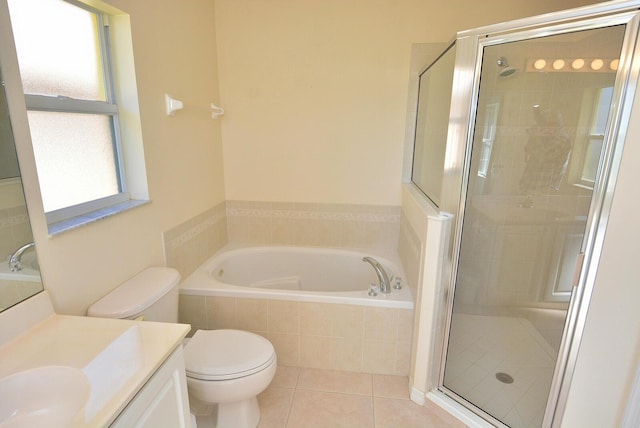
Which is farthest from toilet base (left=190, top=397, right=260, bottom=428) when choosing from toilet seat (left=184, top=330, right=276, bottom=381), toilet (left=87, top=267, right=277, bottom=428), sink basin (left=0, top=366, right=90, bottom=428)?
sink basin (left=0, top=366, right=90, bottom=428)

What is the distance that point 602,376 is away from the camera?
125cm

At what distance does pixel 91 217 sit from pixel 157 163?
52 cm

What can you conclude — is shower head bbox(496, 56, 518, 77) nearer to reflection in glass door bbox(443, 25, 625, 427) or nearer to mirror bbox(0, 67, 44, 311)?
reflection in glass door bbox(443, 25, 625, 427)

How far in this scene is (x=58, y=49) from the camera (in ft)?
4.42

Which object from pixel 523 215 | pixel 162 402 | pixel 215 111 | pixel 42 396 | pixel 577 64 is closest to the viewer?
pixel 42 396

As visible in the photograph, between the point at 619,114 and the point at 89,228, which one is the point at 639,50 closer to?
the point at 619,114

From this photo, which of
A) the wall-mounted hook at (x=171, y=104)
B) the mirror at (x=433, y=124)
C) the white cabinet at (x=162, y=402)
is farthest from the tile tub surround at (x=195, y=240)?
the mirror at (x=433, y=124)

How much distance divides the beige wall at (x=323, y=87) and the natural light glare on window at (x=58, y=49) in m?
1.20

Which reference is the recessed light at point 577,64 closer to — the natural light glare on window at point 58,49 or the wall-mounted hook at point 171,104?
the wall-mounted hook at point 171,104

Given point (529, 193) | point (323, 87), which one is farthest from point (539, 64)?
point (323, 87)

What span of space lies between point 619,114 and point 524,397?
4.77 feet

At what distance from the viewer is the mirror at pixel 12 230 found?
1041 millimetres

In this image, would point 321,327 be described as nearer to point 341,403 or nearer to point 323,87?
point 341,403

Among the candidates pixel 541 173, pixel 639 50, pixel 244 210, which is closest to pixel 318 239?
pixel 244 210
